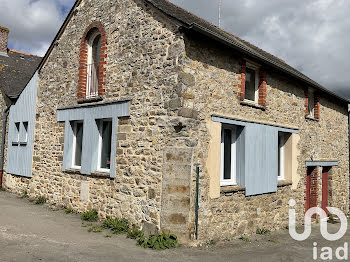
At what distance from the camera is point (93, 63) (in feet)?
30.1

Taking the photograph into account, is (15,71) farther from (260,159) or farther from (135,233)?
(260,159)

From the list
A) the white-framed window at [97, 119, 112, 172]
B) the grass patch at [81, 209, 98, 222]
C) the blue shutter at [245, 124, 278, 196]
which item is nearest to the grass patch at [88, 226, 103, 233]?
the grass patch at [81, 209, 98, 222]

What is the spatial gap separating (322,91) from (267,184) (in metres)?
4.93

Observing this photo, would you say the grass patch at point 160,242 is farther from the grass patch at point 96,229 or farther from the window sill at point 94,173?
the window sill at point 94,173

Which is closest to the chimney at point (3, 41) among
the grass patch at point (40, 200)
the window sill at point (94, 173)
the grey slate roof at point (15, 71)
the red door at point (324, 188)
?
the grey slate roof at point (15, 71)

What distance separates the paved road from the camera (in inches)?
219

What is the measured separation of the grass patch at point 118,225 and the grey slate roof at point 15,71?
26.1 ft

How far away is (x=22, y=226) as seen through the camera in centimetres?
734

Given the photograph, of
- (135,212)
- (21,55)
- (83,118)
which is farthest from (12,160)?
(21,55)

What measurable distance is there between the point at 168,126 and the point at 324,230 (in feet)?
21.6

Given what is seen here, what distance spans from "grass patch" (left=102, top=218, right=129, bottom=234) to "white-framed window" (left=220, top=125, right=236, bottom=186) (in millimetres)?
2606

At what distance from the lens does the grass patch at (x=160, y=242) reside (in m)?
6.12

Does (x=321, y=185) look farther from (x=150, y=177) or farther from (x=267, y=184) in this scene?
(x=150, y=177)

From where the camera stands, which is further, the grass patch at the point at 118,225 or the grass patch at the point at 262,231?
the grass patch at the point at 262,231
